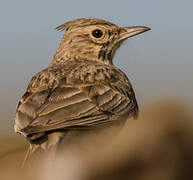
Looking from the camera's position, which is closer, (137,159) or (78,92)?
(137,159)

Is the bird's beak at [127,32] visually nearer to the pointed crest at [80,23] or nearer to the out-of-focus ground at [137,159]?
the pointed crest at [80,23]

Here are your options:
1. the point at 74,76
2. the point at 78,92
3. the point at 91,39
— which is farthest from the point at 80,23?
the point at 78,92

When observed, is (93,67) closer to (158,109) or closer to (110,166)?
(158,109)

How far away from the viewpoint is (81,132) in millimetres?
3434

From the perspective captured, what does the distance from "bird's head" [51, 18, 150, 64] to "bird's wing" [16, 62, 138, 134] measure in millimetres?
966

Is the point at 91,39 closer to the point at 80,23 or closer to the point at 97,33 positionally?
the point at 97,33

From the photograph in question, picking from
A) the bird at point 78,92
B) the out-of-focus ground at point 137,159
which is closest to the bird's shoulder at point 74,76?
the bird at point 78,92

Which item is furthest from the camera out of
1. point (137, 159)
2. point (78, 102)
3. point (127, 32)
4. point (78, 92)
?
point (127, 32)

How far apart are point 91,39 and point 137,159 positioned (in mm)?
4431

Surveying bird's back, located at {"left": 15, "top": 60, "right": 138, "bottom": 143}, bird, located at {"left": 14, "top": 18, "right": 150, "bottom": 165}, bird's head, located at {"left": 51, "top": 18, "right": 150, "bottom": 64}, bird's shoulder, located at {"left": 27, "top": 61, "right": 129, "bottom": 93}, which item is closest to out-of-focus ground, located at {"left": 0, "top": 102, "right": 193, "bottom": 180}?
bird, located at {"left": 14, "top": 18, "right": 150, "bottom": 165}

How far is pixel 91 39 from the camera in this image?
6.34 meters

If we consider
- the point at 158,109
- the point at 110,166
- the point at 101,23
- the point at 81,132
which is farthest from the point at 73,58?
the point at 110,166

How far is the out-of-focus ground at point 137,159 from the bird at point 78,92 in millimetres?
393

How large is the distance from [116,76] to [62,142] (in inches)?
85.8
